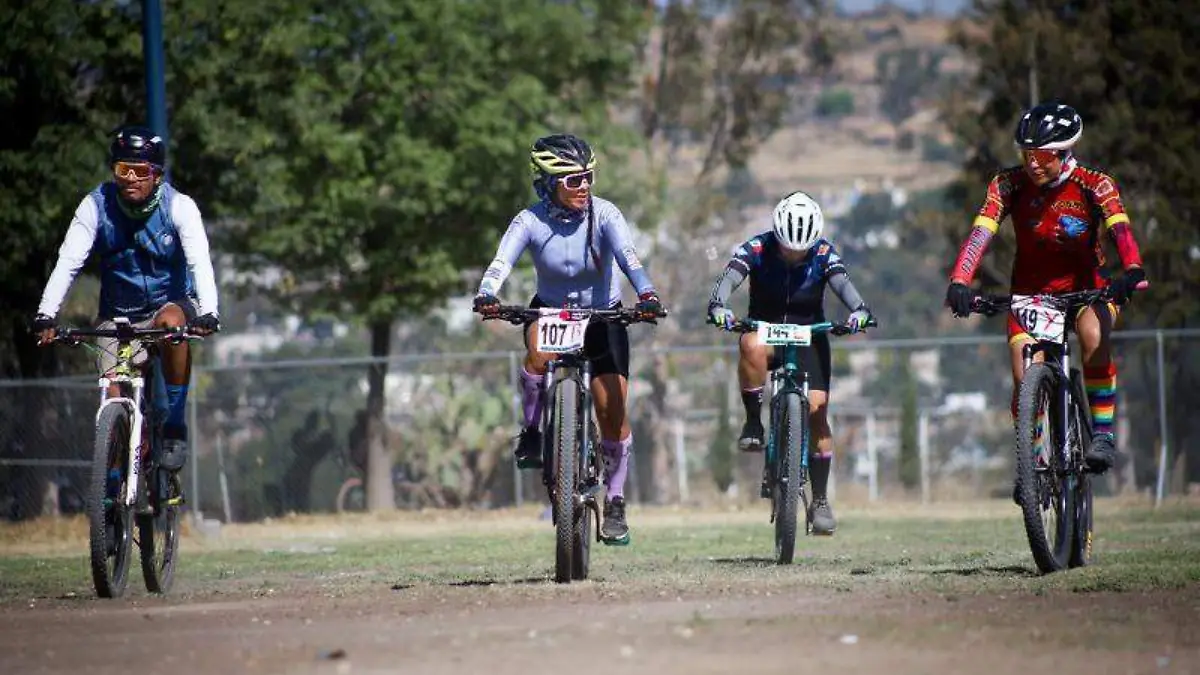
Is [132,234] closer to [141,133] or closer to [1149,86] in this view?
[141,133]

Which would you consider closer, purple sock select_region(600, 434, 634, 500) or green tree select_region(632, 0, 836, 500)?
purple sock select_region(600, 434, 634, 500)

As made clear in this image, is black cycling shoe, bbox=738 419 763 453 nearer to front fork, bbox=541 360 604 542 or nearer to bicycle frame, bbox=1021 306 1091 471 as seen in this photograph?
front fork, bbox=541 360 604 542

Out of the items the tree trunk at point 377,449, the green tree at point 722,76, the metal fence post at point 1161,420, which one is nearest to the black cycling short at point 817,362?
the metal fence post at point 1161,420

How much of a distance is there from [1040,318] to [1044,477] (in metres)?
0.81

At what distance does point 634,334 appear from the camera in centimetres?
4716

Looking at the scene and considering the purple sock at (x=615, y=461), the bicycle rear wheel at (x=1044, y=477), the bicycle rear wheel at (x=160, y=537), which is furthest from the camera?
the purple sock at (x=615, y=461)

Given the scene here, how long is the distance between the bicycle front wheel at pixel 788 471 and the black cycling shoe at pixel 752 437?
38 cm

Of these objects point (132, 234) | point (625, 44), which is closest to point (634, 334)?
point (625, 44)

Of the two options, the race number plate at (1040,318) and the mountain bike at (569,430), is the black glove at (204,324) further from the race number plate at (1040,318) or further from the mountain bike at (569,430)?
the race number plate at (1040,318)

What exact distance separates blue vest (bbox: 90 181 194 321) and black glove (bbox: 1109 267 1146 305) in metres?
4.85

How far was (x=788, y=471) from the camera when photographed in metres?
13.6

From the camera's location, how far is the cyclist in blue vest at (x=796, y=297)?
14203mm

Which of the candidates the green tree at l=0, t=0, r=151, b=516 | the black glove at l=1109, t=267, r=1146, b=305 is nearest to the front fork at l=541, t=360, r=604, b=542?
the black glove at l=1109, t=267, r=1146, b=305

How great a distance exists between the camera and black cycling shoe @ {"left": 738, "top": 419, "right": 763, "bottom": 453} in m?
14.2
